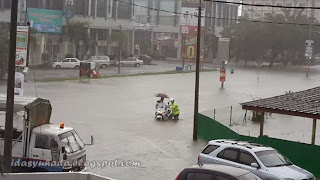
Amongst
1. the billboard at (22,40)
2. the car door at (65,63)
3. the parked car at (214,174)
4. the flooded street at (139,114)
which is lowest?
the flooded street at (139,114)

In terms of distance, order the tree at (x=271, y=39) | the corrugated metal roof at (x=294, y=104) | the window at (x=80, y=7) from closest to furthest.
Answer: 1. the corrugated metal roof at (x=294, y=104)
2. the window at (x=80, y=7)
3. the tree at (x=271, y=39)

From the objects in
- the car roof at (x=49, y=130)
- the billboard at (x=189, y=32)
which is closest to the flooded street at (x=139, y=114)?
the car roof at (x=49, y=130)

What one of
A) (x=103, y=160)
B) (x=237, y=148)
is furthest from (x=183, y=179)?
(x=103, y=160)

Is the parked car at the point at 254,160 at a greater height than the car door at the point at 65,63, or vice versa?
the car door at the point at 65,63

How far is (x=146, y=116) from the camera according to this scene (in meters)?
31.2

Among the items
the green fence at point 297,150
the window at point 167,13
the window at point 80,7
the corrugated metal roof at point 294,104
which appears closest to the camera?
the green fence at point 297,150

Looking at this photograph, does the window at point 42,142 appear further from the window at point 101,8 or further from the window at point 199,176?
the window at point 101,8

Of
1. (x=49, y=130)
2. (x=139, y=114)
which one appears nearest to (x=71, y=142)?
(x=49, y=130)

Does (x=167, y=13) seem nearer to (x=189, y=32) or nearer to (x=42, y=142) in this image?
(x=189, y=32)

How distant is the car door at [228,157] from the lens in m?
16.1

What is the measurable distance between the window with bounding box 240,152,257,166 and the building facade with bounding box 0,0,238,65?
40.3 metres

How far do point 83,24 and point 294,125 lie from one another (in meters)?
52.5

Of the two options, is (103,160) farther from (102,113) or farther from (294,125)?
(294,125)

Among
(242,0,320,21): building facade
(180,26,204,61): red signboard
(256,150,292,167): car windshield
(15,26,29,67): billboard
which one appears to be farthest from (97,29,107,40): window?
(256,150,292,167): car windshield
